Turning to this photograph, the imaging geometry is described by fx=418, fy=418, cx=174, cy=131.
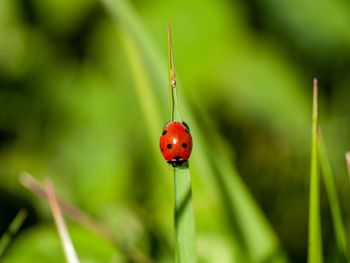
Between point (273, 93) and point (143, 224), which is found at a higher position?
point (273, 93)

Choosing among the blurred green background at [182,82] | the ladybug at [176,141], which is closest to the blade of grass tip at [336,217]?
the ladybug at [176,141]

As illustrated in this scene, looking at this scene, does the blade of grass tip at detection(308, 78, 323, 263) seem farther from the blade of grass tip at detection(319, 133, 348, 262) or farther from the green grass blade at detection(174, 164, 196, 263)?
the green grass blade at detection(174, 164, 196, 263)

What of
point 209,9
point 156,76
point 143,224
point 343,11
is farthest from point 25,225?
point 343,11

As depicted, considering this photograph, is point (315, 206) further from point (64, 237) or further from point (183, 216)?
point (64, 237)

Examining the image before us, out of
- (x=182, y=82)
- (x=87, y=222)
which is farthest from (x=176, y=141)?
(x=182, y=82)

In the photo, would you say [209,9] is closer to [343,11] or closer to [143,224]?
[343,11]

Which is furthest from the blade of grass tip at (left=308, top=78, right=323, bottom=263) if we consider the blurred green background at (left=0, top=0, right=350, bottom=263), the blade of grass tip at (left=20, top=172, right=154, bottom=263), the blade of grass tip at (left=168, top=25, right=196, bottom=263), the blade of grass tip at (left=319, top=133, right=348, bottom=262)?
the blurred green background at (left=0, top=0, right=350, bottom=263)

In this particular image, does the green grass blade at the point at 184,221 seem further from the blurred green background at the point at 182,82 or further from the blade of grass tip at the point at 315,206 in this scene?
the blurred green background at the point at 182,82
